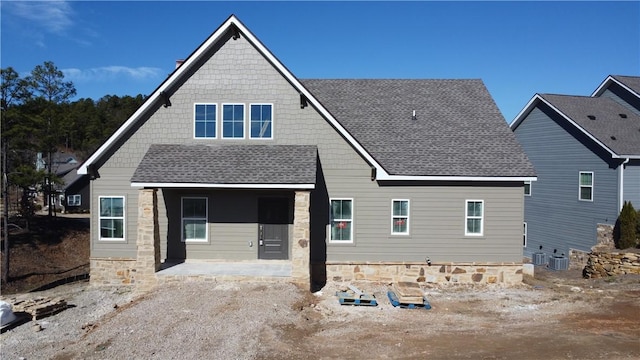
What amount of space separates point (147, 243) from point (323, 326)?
6488 mm

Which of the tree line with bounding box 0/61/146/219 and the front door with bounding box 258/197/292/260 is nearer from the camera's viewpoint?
the front door with bounding box 258/197/292/260

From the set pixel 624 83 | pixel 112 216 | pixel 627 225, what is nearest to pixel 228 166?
pixel 112 216

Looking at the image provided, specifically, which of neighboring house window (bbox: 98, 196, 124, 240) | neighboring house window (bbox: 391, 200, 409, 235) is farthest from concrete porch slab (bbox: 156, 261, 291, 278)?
neighboring house window (bbox: 391, 200, 409, 235)

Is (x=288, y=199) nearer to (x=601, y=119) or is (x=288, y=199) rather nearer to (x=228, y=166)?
(x=228, y=166)

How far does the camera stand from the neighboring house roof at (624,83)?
26312mm

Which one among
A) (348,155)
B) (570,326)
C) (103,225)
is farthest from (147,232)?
(570,326)

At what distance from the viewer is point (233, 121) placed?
654 inches

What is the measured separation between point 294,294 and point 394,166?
580 centimetres

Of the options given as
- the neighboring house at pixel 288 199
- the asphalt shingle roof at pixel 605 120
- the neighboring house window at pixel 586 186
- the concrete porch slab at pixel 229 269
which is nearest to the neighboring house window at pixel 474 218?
the neighboring house at pixel 288 199

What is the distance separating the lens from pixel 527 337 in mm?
11062

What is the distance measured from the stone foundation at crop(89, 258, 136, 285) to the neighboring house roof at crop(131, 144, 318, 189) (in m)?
3.54

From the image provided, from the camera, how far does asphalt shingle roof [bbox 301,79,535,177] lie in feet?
54.4

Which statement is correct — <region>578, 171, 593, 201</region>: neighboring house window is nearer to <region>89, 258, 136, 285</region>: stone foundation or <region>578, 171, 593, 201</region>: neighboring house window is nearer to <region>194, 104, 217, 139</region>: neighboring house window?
<region>194, 104, 217, 139</region>: neighboring house window

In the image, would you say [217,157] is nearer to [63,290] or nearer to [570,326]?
[63,290]
